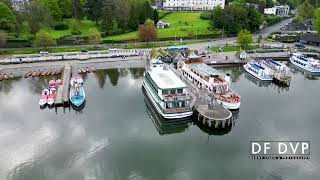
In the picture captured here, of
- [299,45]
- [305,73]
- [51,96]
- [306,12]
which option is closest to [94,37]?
[51,96]

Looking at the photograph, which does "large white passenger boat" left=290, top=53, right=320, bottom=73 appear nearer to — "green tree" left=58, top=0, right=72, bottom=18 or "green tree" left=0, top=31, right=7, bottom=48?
"green tree" left=58, top=0, right=72, bottom=18

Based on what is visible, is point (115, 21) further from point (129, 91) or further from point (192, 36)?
point (129, 91)

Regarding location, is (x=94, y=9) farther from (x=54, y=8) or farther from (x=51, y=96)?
(x=51, y=96)

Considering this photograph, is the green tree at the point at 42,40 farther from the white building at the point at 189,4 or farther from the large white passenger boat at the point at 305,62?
the white building at the point at 189,4

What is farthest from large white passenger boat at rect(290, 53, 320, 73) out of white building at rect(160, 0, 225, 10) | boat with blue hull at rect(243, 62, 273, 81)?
white building at rect(160, 0, 225, 10)

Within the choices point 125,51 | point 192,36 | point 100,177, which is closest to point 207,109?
Answer: point 100,177

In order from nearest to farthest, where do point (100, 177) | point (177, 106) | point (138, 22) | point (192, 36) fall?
1. point (100, 177)
2. point (177, 106)
3. point (192, 36)
4. point (138, 22)
